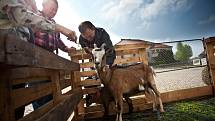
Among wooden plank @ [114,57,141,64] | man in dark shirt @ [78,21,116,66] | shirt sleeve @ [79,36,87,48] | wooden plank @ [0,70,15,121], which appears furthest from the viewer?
wooden plank @ [114,57,141,64]

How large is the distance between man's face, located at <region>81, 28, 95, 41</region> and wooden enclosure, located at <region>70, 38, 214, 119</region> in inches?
22.4

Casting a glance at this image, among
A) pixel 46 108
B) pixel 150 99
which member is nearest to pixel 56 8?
pixel 46 108

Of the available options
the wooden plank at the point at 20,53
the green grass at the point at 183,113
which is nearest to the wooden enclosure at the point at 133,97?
the green grass at the point at 183,113

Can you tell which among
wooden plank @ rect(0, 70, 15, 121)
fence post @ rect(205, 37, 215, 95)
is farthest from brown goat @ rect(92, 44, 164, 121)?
wooden plank @ rect(0, 70, 15, 121)

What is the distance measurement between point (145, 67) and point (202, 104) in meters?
1.83

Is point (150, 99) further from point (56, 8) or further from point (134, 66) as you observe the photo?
point (56, 8)

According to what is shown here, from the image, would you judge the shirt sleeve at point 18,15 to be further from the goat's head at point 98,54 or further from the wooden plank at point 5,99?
the goat's head at point 98,54

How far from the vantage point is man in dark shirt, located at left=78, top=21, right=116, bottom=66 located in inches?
226

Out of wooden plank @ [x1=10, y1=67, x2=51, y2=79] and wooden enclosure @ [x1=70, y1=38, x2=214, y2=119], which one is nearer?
wooden plank @ [x1=10, y1=67, x2=51, y2=79]

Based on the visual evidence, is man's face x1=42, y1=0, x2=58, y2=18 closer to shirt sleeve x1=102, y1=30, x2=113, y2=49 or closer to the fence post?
shirt sleeve x1=102, y1=30, x2=113, y2=49

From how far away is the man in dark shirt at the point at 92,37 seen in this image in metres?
5.73

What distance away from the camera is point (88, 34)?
5816 millimetres

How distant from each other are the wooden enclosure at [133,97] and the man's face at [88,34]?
22.4 inches

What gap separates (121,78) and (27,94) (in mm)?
4254
